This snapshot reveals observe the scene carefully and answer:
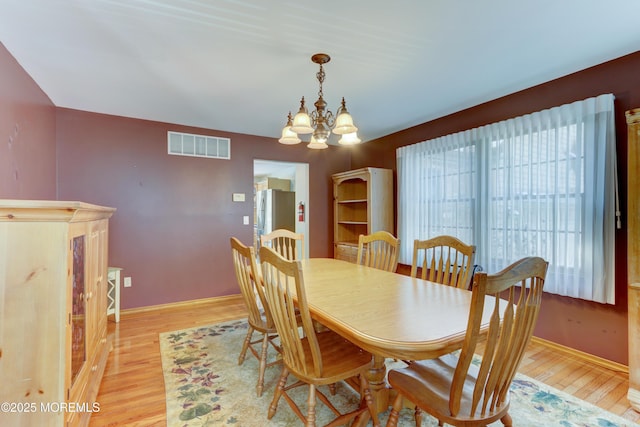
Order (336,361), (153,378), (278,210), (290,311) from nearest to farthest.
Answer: (290,311) < (336,361) < (153,378) < (278,210)

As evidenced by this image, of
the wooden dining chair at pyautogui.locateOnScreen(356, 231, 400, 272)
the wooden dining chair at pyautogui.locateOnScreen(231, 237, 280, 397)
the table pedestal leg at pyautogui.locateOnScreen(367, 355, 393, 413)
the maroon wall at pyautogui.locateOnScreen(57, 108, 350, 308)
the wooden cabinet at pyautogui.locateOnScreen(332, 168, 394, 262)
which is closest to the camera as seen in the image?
the table pedestal leg at pyautogui.locateOnScreen(367, 355, 393, 413)

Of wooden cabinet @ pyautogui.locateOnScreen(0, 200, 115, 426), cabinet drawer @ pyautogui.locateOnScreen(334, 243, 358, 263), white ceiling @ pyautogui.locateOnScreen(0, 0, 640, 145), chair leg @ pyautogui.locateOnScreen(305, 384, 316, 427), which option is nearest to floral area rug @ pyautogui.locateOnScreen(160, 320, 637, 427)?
chair leg @ pyautogui.locateOnScreen(305, 384, 316, 427)

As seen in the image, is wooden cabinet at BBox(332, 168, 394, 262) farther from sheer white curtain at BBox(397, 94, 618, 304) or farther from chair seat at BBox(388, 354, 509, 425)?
chair seat at BBox(388, 354, 509, 425)

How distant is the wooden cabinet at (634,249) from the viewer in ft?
5.87

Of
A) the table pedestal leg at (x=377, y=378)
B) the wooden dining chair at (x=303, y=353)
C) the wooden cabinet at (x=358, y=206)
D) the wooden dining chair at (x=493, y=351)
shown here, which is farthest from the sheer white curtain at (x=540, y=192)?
the wooden dining chair at (x=303, y=353)

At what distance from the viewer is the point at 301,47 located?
6.55 feet

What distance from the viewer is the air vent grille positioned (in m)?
3.71

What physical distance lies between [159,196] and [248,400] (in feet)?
8.95

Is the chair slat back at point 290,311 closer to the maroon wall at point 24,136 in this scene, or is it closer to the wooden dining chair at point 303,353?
the wooden dining chair at point 303,353

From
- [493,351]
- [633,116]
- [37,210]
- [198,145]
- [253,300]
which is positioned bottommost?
[253,300]

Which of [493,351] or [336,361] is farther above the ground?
[493,351]

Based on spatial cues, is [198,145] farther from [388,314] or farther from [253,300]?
[388,314]

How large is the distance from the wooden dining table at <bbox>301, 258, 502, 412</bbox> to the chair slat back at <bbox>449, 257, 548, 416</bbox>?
101 millimetres

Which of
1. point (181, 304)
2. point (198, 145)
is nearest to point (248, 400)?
point (181, 304)
